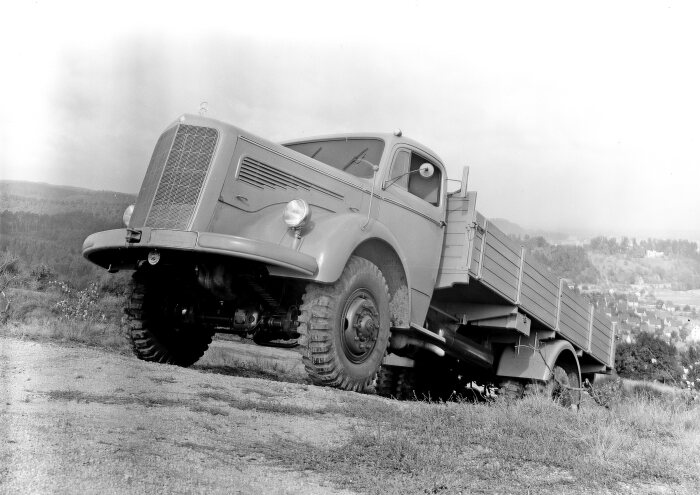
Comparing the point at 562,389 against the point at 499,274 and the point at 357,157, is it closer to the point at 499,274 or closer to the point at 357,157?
the point at 499,274

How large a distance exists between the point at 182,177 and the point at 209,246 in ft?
2.85

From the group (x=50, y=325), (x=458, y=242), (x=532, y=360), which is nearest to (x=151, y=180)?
(x=458, y=242)

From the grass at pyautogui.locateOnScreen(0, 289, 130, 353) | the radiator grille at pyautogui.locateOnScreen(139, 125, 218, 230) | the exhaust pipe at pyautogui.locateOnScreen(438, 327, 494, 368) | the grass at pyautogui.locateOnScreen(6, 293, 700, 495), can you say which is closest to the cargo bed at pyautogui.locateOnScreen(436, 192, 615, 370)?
the exhaust pipe at pyautogui.locateOnScreen(438, 327, 494, 368)

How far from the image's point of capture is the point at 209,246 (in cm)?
505

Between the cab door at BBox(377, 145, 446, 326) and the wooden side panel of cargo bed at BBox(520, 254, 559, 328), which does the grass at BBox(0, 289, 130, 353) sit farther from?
the wooden side panel of cargo bed at BBox(520, 254, 559, 328)

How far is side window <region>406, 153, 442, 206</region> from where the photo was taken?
7.25m

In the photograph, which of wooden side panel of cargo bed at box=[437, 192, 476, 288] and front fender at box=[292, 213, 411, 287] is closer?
front fender at box=[292, 213, 411, 287]

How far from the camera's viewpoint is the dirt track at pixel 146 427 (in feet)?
8.95

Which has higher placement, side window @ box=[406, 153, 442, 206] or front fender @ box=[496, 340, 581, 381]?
side window @ box=[406, 153, 442, 206]

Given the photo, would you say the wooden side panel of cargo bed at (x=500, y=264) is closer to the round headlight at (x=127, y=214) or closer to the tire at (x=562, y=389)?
the tire at (x=562, y=389)

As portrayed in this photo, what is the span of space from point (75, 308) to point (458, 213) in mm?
8304

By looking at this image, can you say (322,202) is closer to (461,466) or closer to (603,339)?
(461,466)

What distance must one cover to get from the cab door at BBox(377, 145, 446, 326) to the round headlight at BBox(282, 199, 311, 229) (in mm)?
1303

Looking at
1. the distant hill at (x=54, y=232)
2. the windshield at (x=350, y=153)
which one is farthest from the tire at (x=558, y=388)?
the distant hill at (x=54, y=232)
